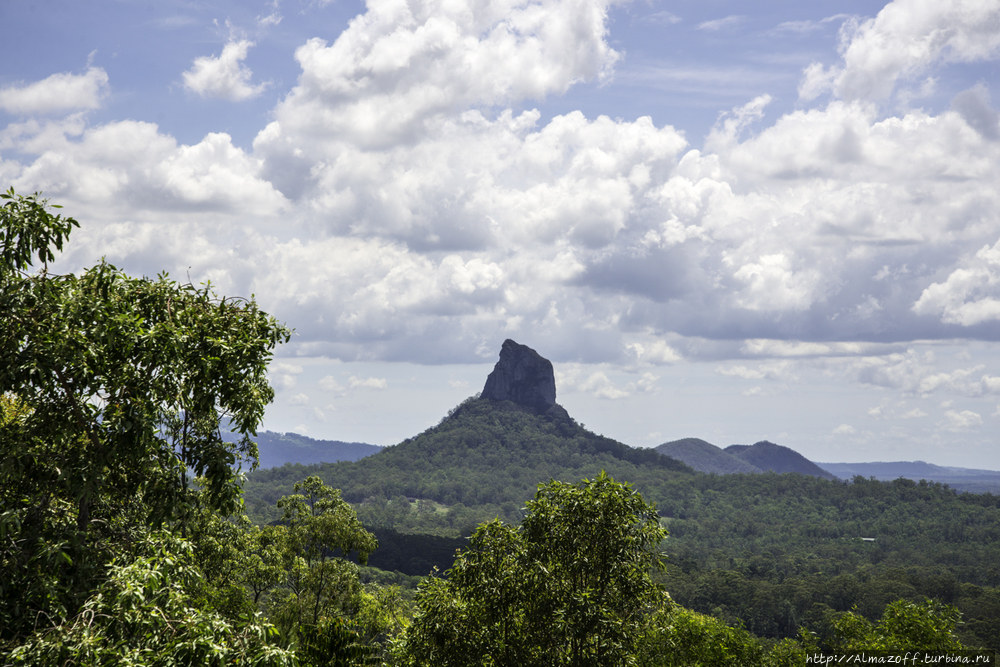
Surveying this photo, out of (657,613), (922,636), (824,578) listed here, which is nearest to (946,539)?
(824,578)

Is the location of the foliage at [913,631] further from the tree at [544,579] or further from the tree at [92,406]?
the tree at [92,406]

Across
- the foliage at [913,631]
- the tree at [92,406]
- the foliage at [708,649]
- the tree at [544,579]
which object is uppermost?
the tree at [92,406]

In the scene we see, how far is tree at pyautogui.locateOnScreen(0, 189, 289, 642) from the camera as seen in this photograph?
7.37m

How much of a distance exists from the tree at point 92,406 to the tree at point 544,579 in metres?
6.31

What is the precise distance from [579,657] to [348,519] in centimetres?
Result: 1508

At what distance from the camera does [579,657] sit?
490 inches

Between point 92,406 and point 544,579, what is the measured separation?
8.23 meters

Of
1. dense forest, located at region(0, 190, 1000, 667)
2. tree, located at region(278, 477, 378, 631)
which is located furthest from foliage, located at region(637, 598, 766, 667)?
tree, located at region(278, 477, 378, 631)

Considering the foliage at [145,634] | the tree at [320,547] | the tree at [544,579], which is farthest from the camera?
the tree at [320,547]

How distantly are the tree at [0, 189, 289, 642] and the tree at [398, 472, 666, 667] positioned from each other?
6307mm

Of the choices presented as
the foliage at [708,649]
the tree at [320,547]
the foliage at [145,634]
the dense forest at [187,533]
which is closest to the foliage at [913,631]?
the dense forest at [187,533]

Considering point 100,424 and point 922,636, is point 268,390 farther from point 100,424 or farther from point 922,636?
point 922,636

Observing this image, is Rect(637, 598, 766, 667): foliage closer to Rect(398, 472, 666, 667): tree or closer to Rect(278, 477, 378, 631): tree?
Rect(398, 472, 666, 667): tree

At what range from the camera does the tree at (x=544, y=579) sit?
42.7ft
